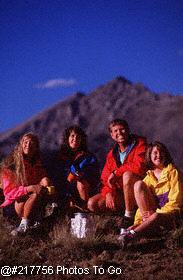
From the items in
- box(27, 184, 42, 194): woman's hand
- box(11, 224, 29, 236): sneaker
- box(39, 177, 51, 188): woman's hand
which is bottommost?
box(11, 224, 29, 236): sneaker

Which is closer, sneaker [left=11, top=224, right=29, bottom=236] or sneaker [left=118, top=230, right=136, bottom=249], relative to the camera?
sneaker [left=118, top=230, right=136, bottom=249]

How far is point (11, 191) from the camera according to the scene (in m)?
6.38

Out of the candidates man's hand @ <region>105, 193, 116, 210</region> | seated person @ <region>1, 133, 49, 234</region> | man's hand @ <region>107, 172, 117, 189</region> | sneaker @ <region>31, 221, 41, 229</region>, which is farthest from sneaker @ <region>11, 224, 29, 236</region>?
man's hand @ <region>107, 172, 117, 189</region>

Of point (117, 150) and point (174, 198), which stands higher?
point (117, 150)

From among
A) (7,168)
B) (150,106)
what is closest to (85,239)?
(7,168)

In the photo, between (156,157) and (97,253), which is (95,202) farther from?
(156,157)

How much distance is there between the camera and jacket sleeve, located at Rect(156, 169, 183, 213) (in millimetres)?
5758

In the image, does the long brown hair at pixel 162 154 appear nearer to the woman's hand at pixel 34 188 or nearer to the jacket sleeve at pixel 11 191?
the woman's hand at pixel 34 188

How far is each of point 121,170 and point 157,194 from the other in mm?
723

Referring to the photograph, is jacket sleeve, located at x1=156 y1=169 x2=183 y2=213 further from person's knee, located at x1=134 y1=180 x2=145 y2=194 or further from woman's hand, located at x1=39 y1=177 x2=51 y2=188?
woman's hand, located at x1=39 y1=177 x2=51 y2=188

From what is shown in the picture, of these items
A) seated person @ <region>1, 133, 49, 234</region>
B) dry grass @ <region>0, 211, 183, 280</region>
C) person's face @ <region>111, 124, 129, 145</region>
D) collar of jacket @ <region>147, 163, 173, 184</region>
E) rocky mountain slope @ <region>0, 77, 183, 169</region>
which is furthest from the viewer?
rocky mountain slope @ <region>0, 77, 183, 169</region>

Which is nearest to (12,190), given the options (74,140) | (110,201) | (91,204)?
(91,204)

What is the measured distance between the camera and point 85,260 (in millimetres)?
5426

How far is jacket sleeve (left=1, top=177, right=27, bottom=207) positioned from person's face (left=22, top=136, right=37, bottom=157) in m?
0.50
